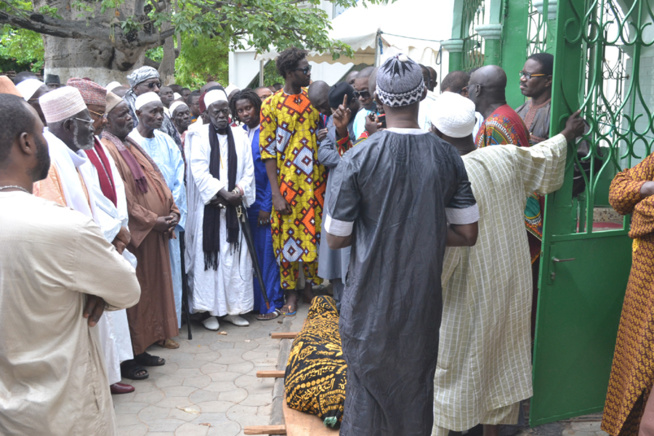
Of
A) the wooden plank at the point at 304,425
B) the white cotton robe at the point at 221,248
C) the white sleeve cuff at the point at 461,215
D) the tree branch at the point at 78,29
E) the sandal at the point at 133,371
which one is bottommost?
the sandal at the point at 133,371

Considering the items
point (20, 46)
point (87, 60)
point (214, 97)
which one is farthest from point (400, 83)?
point (20, 46)

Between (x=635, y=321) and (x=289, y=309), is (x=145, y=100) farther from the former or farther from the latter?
(x=635, y=321)

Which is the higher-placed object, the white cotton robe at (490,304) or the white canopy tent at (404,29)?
the white canopy tent at (404,29)

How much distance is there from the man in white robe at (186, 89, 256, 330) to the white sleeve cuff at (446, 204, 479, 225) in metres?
3.51

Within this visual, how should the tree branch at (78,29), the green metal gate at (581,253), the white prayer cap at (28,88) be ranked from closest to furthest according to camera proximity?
the green metal gate at (581,253) → the white prayer cap at (28,88) → the tree branch at (78,29)

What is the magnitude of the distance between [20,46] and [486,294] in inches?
832

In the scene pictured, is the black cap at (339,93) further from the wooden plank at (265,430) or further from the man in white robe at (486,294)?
the wooden plank at (265,430)

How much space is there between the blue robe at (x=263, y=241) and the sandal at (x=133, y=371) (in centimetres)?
173

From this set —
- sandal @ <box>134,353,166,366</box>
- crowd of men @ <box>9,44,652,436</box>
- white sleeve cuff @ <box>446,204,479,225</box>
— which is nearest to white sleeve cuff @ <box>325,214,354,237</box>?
crowd of men @ <box>9,44,652,436</box>

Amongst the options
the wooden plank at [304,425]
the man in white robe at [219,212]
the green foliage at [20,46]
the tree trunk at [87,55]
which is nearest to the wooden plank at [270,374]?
the wooden plank at [304,425]

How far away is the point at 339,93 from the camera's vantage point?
583cm

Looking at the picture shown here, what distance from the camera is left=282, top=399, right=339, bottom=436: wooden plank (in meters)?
3.81

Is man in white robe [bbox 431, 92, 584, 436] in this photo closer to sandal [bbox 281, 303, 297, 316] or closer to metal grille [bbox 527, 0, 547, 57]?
metal grille [bbox 527, 0, 547, 57]

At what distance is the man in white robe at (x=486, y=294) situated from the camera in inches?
130
